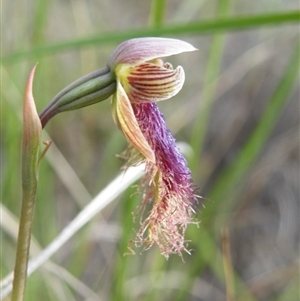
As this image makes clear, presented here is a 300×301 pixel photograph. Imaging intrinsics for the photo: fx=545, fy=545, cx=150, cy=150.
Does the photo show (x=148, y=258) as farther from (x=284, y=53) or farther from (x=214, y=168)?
(x=284, y=53)

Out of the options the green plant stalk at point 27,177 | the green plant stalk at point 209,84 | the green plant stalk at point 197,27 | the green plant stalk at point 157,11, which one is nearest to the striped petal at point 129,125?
the green plant stalk at point 27,177

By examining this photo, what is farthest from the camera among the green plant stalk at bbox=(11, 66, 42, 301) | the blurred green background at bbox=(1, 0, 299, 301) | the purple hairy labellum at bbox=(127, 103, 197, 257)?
the blurred green background at bbox=(1, 0, 299, 301)

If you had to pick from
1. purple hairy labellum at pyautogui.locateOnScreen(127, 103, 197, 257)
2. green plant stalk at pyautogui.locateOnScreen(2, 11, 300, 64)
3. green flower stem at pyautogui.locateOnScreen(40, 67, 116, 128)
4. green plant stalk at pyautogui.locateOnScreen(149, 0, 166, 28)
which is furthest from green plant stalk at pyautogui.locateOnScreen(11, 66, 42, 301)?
green plant stalk at pyautogui.locateOnScreen(149, 0, 166, 28)

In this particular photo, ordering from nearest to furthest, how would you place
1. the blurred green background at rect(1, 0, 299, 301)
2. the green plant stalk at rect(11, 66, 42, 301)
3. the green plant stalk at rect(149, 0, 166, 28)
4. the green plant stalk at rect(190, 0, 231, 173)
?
1. the green plant stalk at rect(11, 66, 42, 301)
2. the green plant stalk at rect(149, 0, 166, 28)
3. the green plant stalk at rect(190, 0, 231, 173)
4. the blurred green background at rect(1, 0, 299, 301)

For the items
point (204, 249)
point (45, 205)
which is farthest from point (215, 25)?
point (45, 205)

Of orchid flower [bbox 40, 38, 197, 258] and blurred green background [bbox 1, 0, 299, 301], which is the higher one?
orchid flower [bbox 40, 38, 197, 258]

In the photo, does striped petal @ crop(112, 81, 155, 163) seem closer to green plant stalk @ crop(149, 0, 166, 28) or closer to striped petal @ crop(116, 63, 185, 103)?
striped petal @ crop(116, 63, 185, 103)
